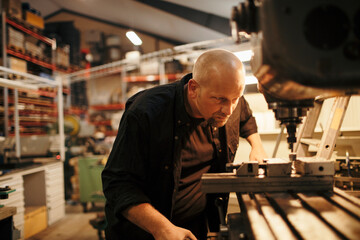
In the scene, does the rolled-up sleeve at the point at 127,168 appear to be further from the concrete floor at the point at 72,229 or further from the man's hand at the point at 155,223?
the concrete floor at the point at 72,229

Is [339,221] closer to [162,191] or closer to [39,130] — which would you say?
[162,191]

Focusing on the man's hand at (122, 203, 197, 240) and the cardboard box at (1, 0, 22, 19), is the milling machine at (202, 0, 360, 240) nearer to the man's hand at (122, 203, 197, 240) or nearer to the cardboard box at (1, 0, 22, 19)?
the man's hand at (122, 203, 197, 240)

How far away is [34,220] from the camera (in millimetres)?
3018

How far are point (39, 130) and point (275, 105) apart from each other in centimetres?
525

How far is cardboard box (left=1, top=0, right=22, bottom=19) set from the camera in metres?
4.15

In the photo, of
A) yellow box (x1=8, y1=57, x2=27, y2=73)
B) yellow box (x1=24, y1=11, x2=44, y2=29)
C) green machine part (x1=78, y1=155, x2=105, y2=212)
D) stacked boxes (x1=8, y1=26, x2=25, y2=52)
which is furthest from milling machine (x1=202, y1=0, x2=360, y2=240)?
yellow box (x1=24, y1=11, x2=44, y2=29)

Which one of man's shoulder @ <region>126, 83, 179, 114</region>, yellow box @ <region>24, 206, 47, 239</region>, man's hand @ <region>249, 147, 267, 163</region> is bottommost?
yellow box @ <region>24, 206, 47, 239</region>

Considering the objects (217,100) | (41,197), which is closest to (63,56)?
(41,197)

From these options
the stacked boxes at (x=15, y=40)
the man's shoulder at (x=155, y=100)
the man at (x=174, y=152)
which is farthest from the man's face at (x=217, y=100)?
the stacked boxes at (x=15, y=40)

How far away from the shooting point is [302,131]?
161 centimetres

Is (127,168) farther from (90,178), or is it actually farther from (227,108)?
(90,178)

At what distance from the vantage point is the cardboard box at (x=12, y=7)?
415cm

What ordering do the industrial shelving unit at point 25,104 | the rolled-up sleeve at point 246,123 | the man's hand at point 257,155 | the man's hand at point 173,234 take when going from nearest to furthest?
the man's hand at point 173,234 < the man's hand at point 257,155 < the rolled-up sleeve at point 246,123 < the industrial shelving unit at point 25,104

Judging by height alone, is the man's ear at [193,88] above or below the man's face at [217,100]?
above
